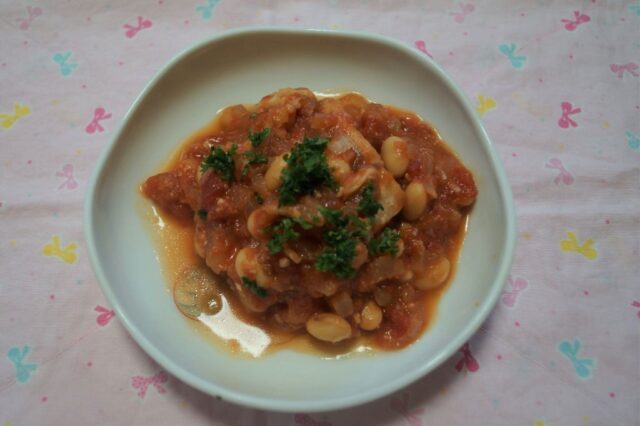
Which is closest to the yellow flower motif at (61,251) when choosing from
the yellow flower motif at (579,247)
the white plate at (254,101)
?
the white plate at (254,101)

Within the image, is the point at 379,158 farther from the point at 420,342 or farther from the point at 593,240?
the point at 593,240

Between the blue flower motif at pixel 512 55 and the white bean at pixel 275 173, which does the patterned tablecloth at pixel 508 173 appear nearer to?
the blue flower motif at pixel 512 55

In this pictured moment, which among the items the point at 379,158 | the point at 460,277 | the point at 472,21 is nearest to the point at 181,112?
the point at 379,158

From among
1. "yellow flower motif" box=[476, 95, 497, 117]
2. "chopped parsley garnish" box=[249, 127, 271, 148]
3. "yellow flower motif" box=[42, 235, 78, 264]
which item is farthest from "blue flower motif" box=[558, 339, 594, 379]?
"yellow flower motif" box=[42, 235, 78, 264]

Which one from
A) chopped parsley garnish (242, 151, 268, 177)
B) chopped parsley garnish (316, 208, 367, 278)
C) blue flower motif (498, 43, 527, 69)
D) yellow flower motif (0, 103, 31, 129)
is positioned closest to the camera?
chopped parsley garnish (316, 208, 367, 278)

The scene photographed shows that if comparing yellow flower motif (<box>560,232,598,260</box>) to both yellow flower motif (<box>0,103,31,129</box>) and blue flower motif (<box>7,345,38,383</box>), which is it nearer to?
blue flower motif (<box>7,345,38,383</box>)

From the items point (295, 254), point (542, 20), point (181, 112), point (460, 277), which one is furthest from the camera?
point (542, 20)
